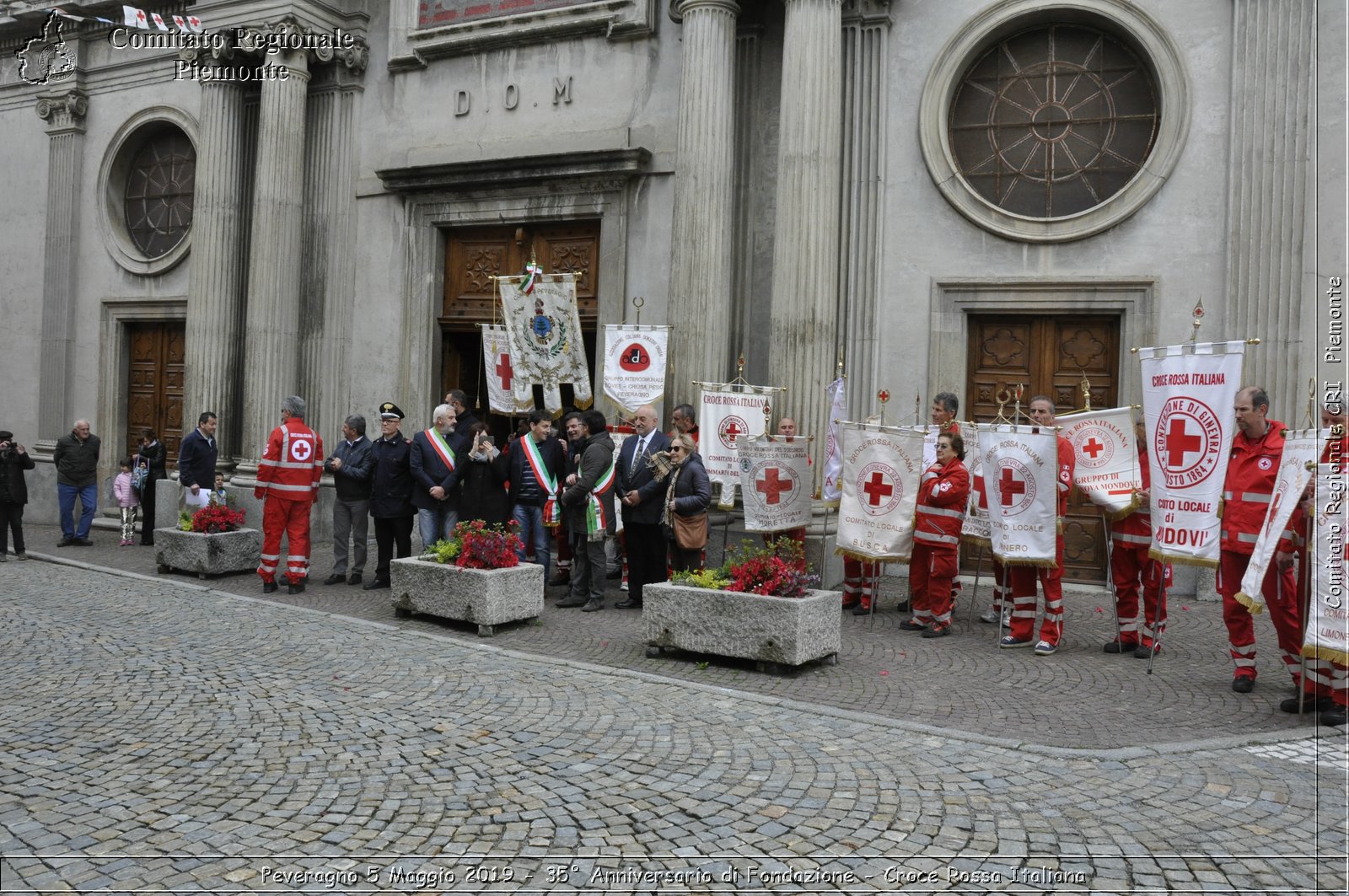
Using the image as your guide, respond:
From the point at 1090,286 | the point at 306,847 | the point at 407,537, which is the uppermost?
the point at 1090,286

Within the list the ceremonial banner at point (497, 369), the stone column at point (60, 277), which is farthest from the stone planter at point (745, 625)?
the stone column at point (60, 277)

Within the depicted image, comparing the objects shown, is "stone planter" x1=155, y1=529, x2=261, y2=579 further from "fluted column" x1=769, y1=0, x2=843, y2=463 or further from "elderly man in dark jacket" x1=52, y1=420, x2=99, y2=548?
"fluted column" x1=769, y1=0, x2=843, y2=463

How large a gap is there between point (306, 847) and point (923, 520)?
20.2ft

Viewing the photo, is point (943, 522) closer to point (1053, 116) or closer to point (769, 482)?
point (769, 482)

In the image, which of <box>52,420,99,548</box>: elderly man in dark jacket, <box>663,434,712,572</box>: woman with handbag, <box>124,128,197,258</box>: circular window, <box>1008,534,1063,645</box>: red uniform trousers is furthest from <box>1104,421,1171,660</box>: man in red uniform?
<box>124,128,197,258</box>: circular window

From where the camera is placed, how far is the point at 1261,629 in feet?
29.7

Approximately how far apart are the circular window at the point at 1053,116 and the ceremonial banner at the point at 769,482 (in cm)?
376

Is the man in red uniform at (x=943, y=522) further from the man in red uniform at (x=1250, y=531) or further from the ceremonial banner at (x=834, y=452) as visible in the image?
the man in red uniform at (x=1250, y=531)


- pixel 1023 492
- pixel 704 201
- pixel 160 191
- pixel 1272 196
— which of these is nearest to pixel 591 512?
pixel 1023 492

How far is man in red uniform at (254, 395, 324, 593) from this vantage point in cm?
1072

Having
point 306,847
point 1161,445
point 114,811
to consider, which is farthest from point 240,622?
point 1161,445

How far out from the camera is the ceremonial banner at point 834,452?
1062 cm

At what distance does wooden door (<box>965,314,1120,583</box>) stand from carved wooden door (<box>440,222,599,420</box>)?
4.98m

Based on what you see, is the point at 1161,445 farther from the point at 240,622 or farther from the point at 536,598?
the point at 240,622
